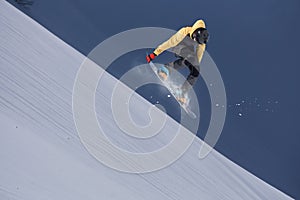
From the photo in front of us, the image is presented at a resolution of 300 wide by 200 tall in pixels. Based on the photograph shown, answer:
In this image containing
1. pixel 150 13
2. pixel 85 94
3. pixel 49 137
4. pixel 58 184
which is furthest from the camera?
pixel 150 13

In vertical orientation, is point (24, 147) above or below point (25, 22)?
below

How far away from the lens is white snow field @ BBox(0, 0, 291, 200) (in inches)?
62.2

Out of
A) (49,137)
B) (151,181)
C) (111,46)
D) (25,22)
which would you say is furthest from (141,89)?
(49,137)

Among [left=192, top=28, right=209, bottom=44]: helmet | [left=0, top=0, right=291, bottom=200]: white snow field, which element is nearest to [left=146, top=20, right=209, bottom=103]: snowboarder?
[left=192, top=28, right=209, bottom=44]: helmet

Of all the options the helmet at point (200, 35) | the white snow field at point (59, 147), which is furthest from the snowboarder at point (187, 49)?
the white snow field at point (59, 147)

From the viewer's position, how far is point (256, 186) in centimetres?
342

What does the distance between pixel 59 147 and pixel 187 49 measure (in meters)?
1.57

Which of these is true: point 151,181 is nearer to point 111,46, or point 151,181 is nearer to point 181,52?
point 181,52

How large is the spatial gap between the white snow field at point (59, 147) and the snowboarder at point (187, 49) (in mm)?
351

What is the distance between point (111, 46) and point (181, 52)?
767 mm

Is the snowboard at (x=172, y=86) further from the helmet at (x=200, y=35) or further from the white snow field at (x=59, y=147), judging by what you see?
the helmet at (x=200, y=35)

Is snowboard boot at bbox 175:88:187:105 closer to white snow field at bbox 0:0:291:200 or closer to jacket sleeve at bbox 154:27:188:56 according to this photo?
white snow field at bbox 0:0:291:200

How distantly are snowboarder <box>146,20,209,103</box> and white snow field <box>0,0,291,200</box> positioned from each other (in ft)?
1.15

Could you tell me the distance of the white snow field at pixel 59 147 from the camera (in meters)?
1.58
